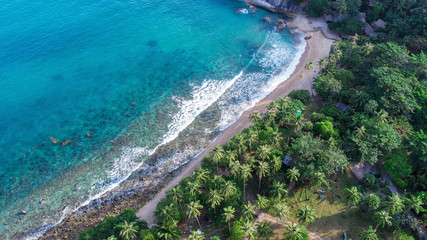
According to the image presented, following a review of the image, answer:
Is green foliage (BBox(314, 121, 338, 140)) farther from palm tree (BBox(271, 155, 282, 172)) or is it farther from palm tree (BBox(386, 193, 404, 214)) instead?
palm tree (BBox(386, 193, 404, 214))

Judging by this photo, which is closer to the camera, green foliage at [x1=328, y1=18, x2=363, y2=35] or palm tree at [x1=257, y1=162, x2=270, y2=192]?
palm tree at [x1=257, y1=162, x2=270, y2=192]

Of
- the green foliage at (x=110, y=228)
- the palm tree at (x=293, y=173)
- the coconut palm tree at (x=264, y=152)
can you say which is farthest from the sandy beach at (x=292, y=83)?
the palm tree at (x=293, y=173)

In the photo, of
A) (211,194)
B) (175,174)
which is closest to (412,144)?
(211,194)

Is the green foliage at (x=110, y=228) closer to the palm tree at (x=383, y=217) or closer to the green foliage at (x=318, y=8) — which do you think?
the palm tree at (x=383, y=217)

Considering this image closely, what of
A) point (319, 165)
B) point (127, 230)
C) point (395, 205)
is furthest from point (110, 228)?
point (395, 205)

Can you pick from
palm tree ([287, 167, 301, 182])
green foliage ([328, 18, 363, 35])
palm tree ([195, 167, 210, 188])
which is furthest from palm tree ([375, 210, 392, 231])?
green foliage ([328, 18, 363, 35])

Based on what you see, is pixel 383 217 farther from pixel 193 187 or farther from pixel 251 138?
pixel 193 187
